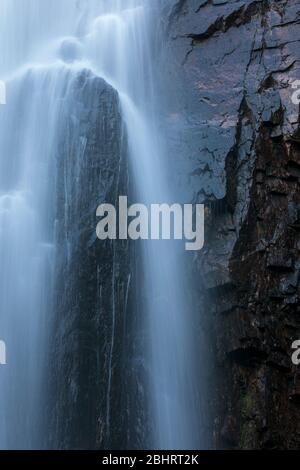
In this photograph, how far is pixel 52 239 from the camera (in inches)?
262

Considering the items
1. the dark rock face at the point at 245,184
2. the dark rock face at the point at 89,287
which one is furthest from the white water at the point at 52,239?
the dark rock face at the point at 245,184

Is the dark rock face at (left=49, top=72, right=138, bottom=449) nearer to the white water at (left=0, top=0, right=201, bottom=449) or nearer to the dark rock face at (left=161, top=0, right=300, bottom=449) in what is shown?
the white water at (left=0, top=0, right=201, bottom=449)

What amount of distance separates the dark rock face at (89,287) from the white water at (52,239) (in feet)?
0.55

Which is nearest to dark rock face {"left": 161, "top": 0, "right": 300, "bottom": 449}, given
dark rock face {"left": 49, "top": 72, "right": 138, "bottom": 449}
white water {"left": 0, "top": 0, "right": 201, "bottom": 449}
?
white water {"left": 0, "top": 0, "right": 201, "bottom": 449}

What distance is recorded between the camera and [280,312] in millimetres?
6602

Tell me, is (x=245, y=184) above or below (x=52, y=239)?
above

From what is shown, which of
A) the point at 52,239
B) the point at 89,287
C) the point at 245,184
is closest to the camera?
the point at 89,287

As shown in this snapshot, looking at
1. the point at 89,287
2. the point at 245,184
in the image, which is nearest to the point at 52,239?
the point at 89,287

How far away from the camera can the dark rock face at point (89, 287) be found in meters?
6.15

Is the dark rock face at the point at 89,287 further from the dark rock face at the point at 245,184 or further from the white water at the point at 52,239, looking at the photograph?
the dark rock face at the point at 245,184

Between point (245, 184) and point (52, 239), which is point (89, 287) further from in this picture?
point (245, 184)

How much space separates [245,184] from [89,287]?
2.21 m

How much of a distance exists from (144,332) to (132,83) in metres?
3.49
